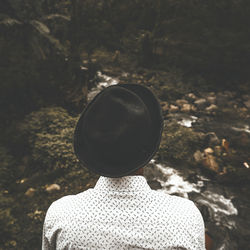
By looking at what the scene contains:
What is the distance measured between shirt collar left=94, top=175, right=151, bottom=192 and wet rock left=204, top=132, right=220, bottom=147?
363 cm

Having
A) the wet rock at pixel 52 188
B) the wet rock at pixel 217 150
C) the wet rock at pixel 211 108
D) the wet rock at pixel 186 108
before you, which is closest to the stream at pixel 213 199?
the wet rock at pixel 217 150

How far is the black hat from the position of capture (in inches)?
45.1

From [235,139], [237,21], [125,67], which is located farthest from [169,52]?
[235,139]

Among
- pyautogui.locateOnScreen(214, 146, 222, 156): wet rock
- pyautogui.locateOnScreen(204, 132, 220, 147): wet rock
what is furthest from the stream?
pyautogui.locateOnScreen(204, 132, 220, 147): wet rock

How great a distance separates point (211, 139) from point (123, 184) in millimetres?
3762

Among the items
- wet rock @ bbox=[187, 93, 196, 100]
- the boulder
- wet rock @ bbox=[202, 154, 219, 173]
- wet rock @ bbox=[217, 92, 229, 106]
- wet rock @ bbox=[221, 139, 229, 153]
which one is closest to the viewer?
wet rock @ bbox=[202, 154, 219, 173]

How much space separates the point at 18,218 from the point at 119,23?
7775 millimetres

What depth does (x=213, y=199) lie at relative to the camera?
3594 millimetres

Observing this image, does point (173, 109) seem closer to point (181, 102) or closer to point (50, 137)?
point (181, 102)

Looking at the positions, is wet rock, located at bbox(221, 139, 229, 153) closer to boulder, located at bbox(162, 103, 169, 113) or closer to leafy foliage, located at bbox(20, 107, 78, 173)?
boulder, located at bbox(162, 103, 169, 113)

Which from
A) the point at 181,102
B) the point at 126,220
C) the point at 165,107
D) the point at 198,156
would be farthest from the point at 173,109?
the point at 126,220

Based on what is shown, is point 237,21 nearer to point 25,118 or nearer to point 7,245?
point 25,118

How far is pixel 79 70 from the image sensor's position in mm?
6008

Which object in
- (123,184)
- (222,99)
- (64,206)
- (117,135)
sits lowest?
(222,99)
